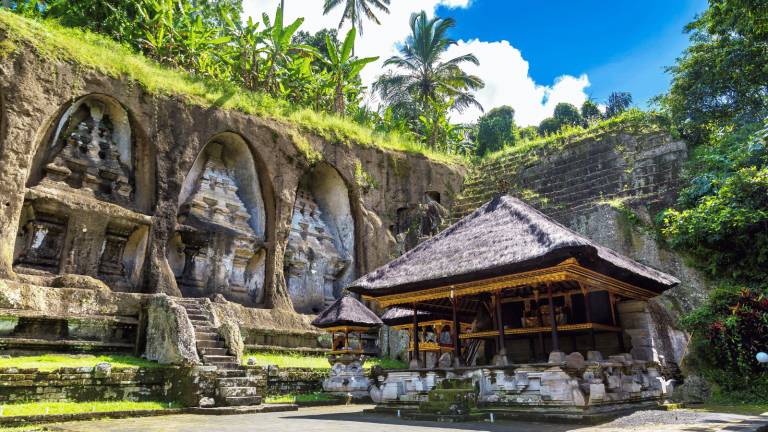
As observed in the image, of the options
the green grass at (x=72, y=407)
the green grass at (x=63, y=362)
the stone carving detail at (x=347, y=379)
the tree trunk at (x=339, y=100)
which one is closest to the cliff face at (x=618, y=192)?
the tree trunk at (x=339, y=100)

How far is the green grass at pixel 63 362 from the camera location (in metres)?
8.33

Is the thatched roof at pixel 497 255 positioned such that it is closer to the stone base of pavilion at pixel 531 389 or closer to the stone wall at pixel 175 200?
the stone base of pavilion at pixel 531 389

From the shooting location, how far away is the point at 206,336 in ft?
35.3

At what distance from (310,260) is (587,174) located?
10557 millimetres

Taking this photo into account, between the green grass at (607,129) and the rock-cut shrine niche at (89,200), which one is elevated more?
the green grass at (607,129)

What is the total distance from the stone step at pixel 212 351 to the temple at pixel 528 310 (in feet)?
10.5

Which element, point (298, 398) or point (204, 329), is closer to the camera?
point (204, 329)

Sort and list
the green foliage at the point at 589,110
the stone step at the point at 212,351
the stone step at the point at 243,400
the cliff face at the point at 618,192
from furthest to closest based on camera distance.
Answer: the green foliage at the point at 589,110 → the cliff face at the point at 618,192 → the stone step at the point at 212,351 → the stone step at the point at 243,400

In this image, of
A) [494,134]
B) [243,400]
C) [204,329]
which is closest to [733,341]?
[243,400]

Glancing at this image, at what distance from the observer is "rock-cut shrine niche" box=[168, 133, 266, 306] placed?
49.0 ft

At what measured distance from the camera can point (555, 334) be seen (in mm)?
8320

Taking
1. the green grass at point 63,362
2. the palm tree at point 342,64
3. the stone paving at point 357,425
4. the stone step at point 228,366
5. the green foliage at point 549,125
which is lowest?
the stone paving at point 357,425

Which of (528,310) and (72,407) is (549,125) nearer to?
(528,310)

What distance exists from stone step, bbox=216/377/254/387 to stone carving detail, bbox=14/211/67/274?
613 centimetres
